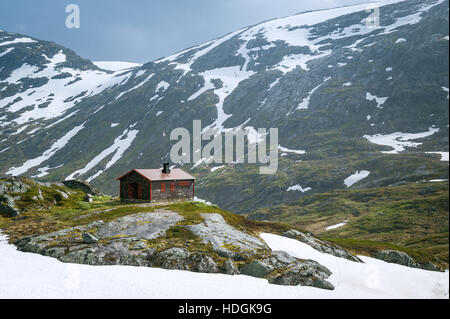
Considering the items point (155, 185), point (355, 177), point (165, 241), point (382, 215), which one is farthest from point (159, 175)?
point (355, 177)

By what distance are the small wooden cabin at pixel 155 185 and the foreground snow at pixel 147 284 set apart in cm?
2135

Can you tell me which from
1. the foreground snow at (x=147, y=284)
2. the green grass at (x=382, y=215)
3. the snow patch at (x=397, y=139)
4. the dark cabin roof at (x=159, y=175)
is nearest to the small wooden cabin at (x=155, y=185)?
the dark cabin roof at (x=159, y=175)

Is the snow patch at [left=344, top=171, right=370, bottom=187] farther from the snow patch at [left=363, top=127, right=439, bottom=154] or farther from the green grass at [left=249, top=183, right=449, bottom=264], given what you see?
the snow patch at [left=363, top=127, right=439, bottom=154]

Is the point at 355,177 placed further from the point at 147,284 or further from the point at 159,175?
the point at 147,284

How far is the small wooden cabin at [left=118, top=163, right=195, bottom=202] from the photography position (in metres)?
52.0

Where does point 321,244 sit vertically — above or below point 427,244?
above

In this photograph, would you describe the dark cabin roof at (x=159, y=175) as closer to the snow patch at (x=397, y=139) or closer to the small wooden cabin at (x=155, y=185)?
the small wooden cabin at (x=155, y=185)

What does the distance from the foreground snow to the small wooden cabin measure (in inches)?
841

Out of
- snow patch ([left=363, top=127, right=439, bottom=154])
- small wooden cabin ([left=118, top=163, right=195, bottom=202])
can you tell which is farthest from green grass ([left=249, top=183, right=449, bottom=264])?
snow patch ([left=363, top=127, right=439, bottom=154])

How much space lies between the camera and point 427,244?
71.8 meters
